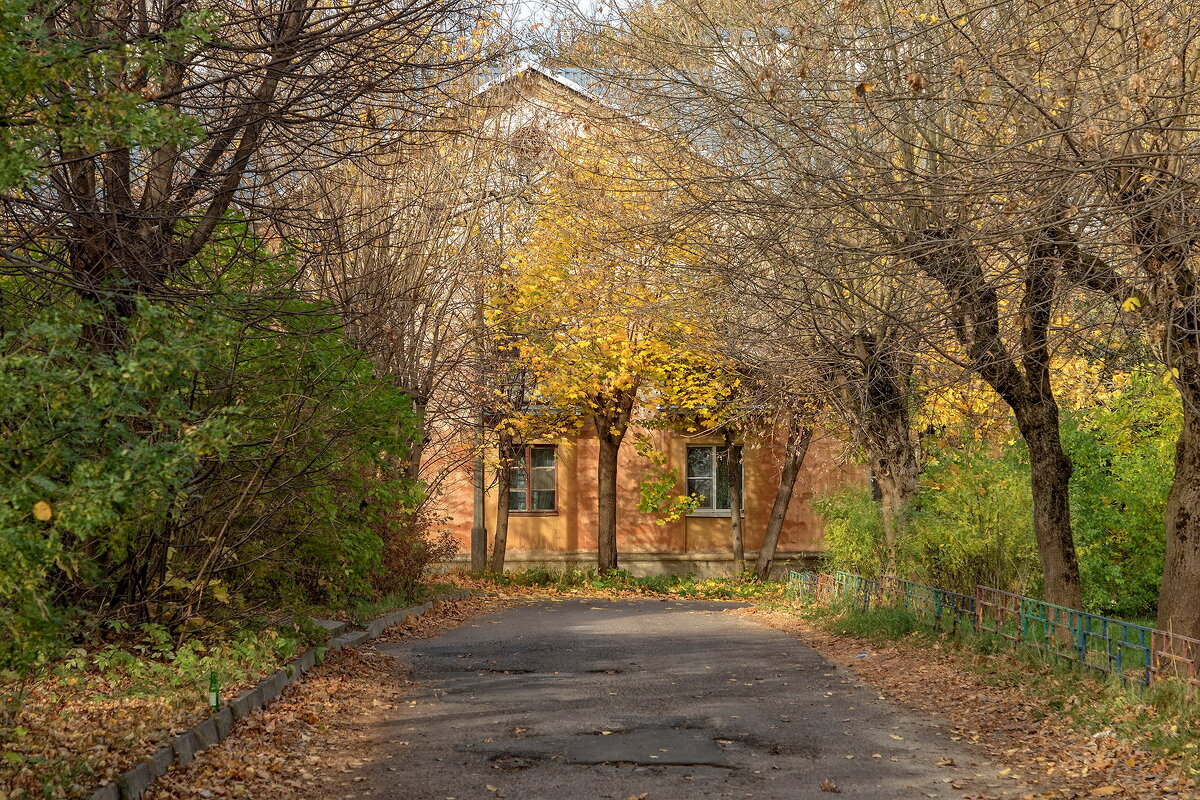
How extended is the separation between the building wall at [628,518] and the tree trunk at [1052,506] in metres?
20.5

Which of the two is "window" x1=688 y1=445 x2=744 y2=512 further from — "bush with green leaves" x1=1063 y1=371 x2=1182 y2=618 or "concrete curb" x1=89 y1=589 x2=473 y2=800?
"concrete curb" x1=89 y1=589 x2=473 y2=800

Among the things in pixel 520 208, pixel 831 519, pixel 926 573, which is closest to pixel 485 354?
pixel 520 208

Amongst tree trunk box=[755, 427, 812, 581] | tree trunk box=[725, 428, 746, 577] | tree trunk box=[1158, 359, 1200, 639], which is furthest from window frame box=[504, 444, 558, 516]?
tree trunk box=[1158, 359, 1200, 639]

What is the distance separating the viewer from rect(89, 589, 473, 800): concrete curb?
6.37m

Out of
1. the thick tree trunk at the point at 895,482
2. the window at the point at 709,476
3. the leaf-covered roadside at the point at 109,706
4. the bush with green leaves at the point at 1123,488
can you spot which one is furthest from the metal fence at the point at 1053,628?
the window at the point at 709,476

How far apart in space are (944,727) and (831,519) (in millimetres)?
12437

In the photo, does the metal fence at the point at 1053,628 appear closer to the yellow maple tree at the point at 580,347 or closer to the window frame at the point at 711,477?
the yellow maple tree at the point at 580,347

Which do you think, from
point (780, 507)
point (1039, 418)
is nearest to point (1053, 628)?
point (1039, 418)

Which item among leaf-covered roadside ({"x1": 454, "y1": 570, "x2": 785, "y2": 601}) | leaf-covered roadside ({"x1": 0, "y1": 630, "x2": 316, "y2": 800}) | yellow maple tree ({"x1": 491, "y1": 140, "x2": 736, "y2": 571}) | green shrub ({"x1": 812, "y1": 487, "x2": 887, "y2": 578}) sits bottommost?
leaf-covered roadside ({"x1": 454, "y1": 570, "x2": 785, "y2": 601})

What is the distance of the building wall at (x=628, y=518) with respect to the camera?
34094mm

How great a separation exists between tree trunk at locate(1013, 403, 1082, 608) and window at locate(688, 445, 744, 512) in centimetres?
2167

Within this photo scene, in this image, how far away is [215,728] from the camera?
26.8 feet

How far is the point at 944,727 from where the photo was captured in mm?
9648

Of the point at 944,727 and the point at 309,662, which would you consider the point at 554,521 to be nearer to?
the point at 309,662
